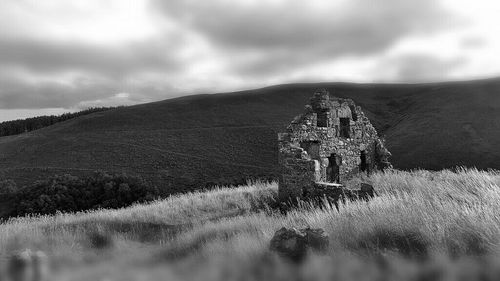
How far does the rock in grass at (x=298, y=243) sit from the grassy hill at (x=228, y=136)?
1472 inches

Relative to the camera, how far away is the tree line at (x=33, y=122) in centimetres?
11200

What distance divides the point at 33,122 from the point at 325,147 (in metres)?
124

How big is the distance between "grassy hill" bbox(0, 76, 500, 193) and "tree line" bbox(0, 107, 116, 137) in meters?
43.3

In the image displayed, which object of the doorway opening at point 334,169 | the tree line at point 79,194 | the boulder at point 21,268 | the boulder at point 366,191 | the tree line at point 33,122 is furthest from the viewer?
the tree line at point 33,122

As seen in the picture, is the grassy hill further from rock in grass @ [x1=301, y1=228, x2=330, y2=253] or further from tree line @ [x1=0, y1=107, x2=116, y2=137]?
tree line @ [x1=0, y1=107, x2=116, y2=137]

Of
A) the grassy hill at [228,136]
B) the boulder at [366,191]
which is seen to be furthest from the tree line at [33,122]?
the boulder at [366,191]

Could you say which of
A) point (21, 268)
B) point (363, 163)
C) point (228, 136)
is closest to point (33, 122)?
point (228, 136)

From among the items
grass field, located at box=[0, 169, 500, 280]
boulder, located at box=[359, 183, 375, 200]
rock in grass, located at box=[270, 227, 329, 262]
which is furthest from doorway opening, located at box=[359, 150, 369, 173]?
rock in grass, located at box=[270, 227, 329, 262]

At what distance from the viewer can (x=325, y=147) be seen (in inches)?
666

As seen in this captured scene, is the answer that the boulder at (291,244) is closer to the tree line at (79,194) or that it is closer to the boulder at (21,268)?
the boulder at (21,268)

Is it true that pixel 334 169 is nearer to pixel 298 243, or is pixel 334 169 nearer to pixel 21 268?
pixel 298 243

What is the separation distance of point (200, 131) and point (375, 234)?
6032cm

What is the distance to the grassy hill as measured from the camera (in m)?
50.1

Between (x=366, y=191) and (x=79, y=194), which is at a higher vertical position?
(x=366, y=191)
